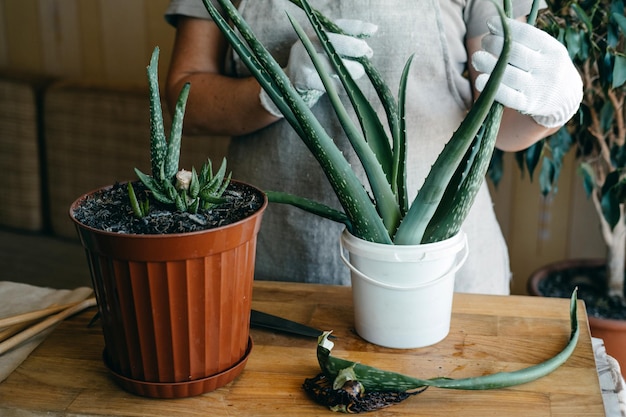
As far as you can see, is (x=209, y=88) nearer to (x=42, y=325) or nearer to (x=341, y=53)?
(x=341, y=53)

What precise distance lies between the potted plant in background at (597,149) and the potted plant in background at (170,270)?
894mm

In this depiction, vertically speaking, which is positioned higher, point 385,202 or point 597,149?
point 385,202

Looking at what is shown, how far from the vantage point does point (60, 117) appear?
229 cm

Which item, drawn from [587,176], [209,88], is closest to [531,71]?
[209,88]

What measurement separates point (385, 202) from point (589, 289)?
1.21 metres

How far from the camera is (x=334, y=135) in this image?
3.77 feet

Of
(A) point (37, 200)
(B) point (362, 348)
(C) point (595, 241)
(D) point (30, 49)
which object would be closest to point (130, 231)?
(B) point (362, 348)

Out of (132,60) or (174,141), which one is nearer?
(174,141)

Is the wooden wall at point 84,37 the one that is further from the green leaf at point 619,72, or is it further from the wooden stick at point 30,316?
the wooden stick at point 30,316

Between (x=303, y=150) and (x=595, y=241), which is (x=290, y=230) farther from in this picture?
(x=595, y=241)

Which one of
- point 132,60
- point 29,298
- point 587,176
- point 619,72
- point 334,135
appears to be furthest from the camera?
point 132,60

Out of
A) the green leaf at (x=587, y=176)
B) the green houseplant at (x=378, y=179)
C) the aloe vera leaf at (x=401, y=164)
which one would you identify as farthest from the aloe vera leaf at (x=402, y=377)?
the green leaf at (x=587, y=176)

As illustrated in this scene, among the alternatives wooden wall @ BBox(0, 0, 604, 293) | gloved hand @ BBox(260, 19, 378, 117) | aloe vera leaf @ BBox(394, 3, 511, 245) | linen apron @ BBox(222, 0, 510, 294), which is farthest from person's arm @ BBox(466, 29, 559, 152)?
wooden wall @ BBox(0, 0, 604, 293)

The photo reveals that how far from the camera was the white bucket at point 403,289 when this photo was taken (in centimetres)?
78
